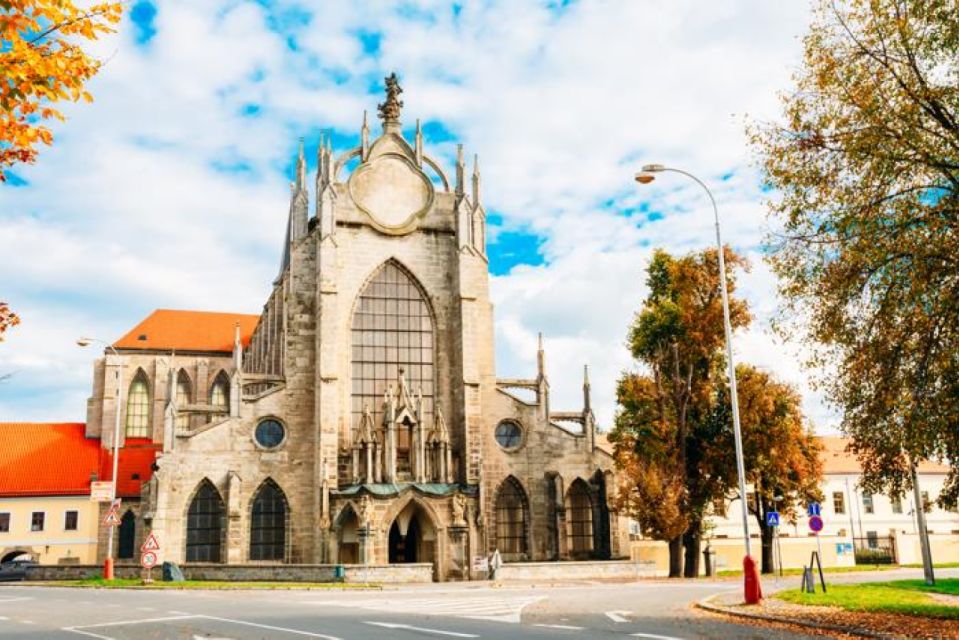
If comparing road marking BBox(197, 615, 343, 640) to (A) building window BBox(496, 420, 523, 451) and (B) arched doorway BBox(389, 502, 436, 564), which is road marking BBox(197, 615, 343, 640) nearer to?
(B) arched doorway BBox(389, 502, 436, 564)

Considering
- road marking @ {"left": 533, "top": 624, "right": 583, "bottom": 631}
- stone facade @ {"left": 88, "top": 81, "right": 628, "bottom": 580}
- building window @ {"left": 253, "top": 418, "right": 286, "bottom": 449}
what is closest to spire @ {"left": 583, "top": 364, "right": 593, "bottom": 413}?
stone facade @ {"left": 88, "top": 81, "right": 628, "bottom": 580}

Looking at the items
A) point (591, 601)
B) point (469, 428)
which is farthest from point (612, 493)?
point (591, 601)

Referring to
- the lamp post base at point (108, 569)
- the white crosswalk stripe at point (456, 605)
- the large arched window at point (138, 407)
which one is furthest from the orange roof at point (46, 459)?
the white crosswalk stripe at point (456, 605)

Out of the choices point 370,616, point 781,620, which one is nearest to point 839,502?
point 781,620

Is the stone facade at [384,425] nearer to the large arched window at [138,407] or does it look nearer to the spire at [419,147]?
the spire at [419,147]

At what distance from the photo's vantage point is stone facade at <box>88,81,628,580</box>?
39.5 meters

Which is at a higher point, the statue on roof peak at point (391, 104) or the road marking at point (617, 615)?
the statue on roof peak at point (391, 104)

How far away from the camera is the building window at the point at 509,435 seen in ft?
145

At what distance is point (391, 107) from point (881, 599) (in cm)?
3516

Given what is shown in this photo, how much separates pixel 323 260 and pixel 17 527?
23175 millimetres

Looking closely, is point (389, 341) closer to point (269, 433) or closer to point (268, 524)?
point (269, 433)

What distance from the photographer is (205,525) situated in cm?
4016

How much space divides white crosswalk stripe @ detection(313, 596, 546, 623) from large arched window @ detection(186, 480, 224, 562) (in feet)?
64.4

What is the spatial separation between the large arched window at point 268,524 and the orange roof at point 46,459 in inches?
590
